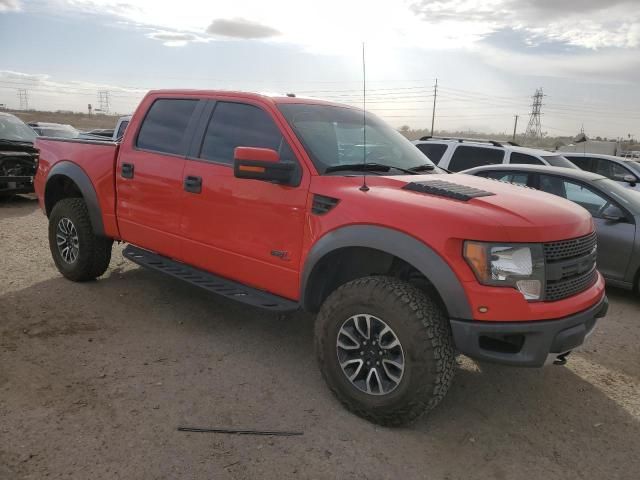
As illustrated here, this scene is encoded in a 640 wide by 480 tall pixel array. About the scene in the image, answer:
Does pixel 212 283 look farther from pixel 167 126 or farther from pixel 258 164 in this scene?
pixel 167 126

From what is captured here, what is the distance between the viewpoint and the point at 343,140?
392cm

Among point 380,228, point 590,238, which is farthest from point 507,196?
point 380,228

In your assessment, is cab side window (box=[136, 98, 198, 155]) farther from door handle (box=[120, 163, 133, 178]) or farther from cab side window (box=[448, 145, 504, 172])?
cab side window (box=[448, 145, 504, 172])

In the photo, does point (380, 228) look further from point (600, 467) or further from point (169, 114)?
point (169, 114)

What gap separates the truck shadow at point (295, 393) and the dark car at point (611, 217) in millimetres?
1554

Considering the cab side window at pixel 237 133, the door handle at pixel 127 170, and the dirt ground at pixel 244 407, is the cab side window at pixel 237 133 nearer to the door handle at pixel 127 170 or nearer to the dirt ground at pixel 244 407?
the door handle at pixel 127 170

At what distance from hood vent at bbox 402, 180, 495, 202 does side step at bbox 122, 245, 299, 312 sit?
1151 millimetres

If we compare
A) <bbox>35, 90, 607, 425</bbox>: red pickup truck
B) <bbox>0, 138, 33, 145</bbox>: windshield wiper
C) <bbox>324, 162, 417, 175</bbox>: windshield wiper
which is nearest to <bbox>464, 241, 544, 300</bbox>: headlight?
<bbox>35, 90, 607, 425</bbox>: red pickup truck

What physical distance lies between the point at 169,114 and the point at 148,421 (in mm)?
2696

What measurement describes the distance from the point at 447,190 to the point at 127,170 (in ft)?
9.72

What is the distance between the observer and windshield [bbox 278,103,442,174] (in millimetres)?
3678

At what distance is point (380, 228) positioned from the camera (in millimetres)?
3070

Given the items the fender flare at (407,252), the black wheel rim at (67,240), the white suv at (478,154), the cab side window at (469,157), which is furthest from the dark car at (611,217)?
the black wheel rim at (67,240)

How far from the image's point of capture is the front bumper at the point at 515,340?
110 inches
